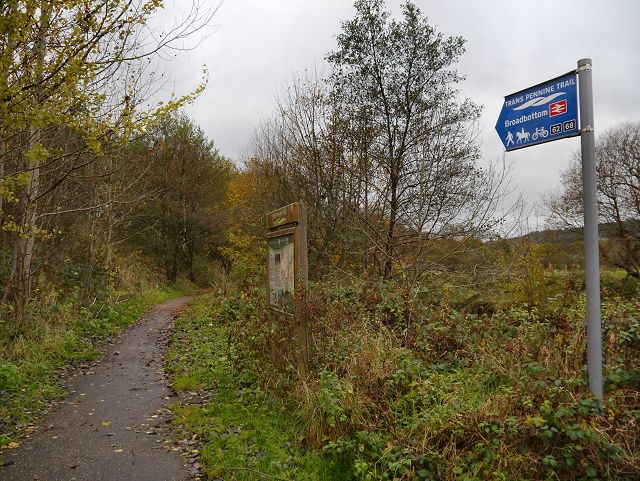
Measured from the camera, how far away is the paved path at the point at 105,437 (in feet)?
15.3

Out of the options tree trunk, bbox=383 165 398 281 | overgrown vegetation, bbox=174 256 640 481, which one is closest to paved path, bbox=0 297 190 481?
overgrown vegetation, bbox=174 256 640 481

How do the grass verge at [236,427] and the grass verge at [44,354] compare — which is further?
the grass verge at [44,354]

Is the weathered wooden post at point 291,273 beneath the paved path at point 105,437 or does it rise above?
above

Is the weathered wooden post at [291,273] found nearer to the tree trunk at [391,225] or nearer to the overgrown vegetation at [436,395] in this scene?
the overgrown vegetation at [436,395]

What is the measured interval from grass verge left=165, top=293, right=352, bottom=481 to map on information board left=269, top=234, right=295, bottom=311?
1218 mm

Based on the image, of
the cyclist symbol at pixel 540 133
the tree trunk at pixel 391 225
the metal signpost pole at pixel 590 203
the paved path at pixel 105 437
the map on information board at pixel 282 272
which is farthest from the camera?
the tree trunk at pixel 391 225

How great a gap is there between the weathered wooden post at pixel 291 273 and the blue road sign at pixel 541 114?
3.11 meters

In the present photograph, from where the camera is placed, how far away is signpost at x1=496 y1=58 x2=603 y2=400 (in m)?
3.45

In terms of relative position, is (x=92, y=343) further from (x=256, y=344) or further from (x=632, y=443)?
(x=632, y=443)

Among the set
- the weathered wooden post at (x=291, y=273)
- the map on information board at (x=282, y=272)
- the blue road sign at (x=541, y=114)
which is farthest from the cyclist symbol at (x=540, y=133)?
the map on information board at (x=282, y=272)

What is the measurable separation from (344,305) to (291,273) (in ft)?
4.02

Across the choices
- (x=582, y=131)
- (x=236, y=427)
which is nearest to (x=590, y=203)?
(x=582, y=131)

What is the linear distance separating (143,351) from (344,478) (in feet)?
24.7

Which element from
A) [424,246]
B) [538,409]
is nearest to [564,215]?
[424,246]
